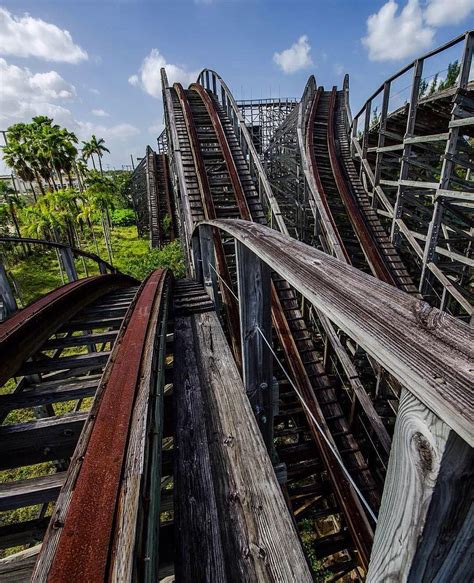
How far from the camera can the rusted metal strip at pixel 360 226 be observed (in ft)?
23.4

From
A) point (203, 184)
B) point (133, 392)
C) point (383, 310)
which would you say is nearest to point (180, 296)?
point (133, 392)

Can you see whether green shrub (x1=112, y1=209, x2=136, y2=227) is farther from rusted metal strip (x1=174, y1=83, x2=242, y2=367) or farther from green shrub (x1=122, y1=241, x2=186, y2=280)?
rusted metal strip (x1=174, y1=83, x2=242, y2=367)

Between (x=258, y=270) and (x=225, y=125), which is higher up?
(x=225, y=125)

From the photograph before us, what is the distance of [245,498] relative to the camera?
1335mm

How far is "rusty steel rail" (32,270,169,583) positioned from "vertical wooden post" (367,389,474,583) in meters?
0.70

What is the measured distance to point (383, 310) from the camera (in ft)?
2.38

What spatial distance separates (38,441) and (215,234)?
20.7ft

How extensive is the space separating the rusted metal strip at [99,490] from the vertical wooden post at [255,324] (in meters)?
0.60

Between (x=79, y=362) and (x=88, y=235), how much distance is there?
3116cm

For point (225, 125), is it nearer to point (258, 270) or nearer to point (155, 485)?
point (258, 270)

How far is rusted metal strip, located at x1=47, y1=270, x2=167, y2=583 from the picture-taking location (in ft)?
2.68

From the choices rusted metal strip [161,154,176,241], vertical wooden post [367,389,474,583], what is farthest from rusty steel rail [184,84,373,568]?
rusted metal strip [161,154,176,241]

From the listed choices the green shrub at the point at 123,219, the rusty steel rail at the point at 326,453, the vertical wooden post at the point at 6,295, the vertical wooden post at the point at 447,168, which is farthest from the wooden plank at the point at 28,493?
the green shrub at the point at 123,219

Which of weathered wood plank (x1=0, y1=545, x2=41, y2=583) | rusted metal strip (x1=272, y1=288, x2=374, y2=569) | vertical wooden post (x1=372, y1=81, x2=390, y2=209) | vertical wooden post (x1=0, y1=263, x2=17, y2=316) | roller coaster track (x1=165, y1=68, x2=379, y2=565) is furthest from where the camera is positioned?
vertical wooden post (x1=372, y1=81, x2=390, y2=209)
